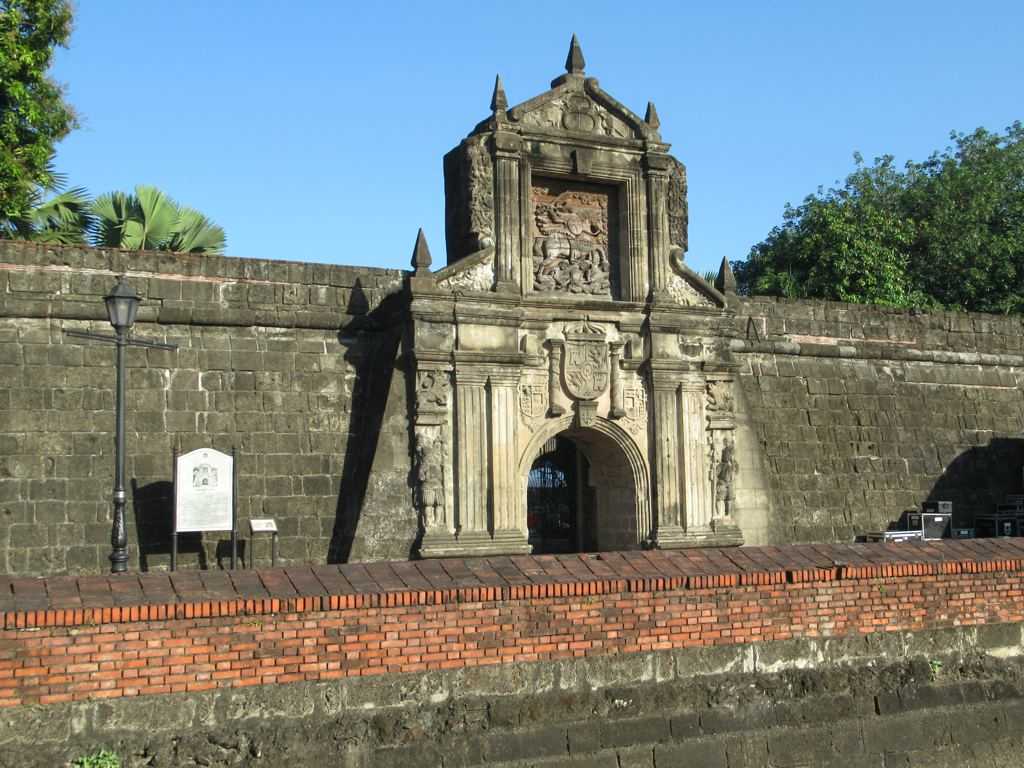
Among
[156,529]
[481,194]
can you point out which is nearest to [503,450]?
[481,194]

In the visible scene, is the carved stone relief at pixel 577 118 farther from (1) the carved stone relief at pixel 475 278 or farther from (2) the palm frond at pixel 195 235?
(2) the palm frond at pixel 195 235

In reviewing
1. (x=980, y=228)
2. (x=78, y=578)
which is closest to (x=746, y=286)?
(x=980, y=228)

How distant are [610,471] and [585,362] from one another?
1.73m

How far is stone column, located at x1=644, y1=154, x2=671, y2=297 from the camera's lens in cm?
1546

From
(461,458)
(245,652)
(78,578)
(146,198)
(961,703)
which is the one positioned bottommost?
(961,703)

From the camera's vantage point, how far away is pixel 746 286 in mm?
32875

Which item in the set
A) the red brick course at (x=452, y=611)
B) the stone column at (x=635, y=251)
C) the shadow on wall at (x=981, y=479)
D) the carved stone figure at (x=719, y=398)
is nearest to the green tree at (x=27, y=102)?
the stone column at (x=635, y=251)

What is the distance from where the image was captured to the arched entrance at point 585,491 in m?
15.1

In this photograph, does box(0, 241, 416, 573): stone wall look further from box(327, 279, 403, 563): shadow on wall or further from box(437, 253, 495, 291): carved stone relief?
box(437, 253, 495, 291): carved stone relief

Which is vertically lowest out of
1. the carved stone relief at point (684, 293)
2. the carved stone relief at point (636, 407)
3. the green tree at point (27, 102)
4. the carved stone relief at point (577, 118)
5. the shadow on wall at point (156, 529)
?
the shadow on wall at point (156, 529)

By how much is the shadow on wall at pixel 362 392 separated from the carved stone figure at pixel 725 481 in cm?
457

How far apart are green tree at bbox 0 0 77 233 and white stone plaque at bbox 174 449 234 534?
7938 mm

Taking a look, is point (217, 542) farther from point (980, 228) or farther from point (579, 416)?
point (980, 228)

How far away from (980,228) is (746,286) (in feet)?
20.5
